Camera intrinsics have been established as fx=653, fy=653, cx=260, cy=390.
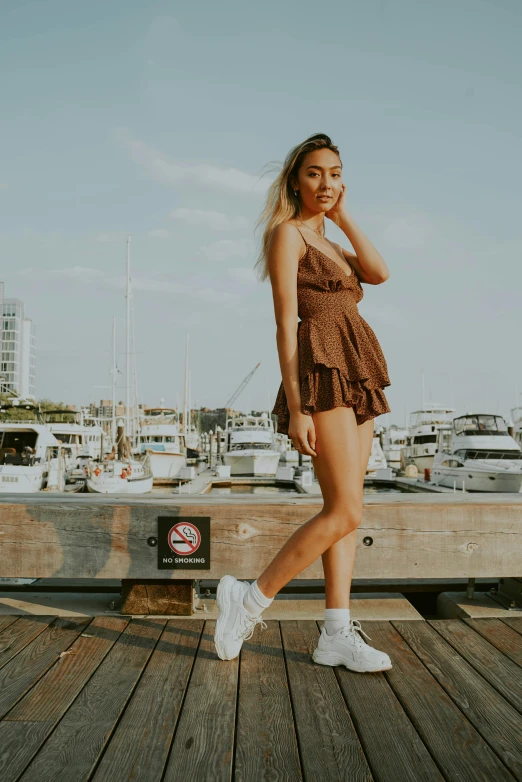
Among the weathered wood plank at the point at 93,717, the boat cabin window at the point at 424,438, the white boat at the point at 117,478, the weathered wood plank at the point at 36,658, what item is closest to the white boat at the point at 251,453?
the white boat at the point at 117,478

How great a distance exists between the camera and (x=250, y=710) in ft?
6.87

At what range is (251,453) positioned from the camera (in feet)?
95.6

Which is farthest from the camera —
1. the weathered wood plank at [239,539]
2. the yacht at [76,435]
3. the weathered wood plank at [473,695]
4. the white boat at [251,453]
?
the yacht at [76,435]

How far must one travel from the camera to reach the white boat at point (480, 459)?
20516 mm

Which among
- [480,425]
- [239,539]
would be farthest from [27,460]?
[239,539]

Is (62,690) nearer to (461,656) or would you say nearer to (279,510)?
(279,510)

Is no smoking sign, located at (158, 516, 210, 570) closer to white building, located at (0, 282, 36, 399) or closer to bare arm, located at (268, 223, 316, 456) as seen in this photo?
bare arm, located at (268, 223, 316, 456)

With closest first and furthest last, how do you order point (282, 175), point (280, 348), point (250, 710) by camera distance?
point (250, 710) < point (280, 348) < point (282, 175)

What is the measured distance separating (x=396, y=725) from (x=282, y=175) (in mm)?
2167

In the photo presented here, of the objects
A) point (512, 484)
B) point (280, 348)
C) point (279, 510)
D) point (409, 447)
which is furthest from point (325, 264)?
point (409, 447)

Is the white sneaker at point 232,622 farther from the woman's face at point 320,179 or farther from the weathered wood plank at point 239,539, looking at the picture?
the woman's face at point 320,179

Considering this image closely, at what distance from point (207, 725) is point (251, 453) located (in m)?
27.2

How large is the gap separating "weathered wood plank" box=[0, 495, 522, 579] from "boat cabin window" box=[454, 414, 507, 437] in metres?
23.7

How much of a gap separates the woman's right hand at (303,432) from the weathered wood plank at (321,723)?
2.70 feet
